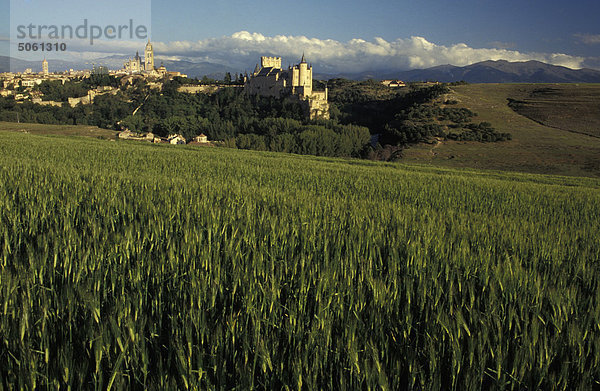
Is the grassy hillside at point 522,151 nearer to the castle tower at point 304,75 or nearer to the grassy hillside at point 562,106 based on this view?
the grassy hillside at point 562,106

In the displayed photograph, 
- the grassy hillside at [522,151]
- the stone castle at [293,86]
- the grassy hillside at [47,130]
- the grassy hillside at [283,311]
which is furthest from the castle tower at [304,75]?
the grassy hillside at [283,311]

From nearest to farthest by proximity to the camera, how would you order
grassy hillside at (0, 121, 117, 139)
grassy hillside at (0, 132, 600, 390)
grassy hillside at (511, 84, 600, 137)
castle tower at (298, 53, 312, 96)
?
1. grassy hillside at (0, 132, 600, 390)
2. grassy hillside at (0, 121, 117, 139)
3. grassy hillside at (511, 84, 600, 137)
4. castle tower at (298, 53, 312, 96)

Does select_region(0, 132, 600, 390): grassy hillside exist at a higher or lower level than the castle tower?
lower

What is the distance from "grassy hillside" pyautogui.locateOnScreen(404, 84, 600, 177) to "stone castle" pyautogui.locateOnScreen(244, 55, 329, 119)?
142 ft

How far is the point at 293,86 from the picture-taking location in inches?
4530

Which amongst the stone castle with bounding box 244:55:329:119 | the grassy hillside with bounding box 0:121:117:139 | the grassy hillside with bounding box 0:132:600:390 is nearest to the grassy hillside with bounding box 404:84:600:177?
the stone castle with bounding box 244:55:329:119

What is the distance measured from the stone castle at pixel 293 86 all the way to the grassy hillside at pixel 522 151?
4323 centimetres

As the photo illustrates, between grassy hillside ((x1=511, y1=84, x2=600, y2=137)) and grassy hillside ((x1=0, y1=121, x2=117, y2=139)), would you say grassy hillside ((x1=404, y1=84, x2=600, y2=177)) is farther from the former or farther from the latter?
grassy hillside ((x1=0, y1=121, x2=117, y2=139))

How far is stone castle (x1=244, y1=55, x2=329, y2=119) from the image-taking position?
109 m

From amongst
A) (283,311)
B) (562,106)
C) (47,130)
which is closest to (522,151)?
(562,106)

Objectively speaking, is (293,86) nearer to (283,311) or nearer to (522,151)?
(522,151)

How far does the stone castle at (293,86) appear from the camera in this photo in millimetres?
108688

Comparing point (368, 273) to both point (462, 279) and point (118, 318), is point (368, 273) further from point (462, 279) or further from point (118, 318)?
point (118, 318)

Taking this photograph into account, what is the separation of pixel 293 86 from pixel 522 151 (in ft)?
247
